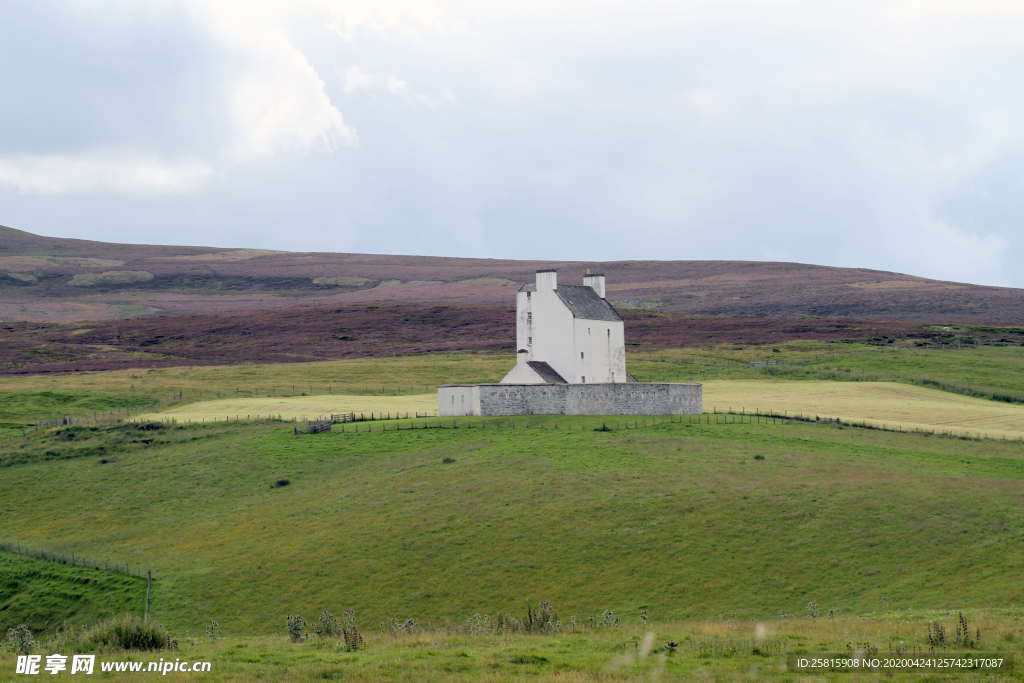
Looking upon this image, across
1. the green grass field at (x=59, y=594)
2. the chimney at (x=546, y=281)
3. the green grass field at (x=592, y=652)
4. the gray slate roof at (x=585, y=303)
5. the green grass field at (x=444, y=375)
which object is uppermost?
the chimney at (x=546, y=281)

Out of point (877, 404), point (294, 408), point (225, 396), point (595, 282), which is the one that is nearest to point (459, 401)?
point (294, 408)

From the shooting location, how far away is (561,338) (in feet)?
231

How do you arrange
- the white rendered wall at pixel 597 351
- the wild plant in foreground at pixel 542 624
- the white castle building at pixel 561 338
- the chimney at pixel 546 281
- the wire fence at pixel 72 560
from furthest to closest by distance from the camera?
the chimney at pixel 546 281, the white rendered wall at pixel 597 351, the white castle building at pixel 561 338, the wire fence at pixel 72 560, the wild plant in foreground at pixel 542 624

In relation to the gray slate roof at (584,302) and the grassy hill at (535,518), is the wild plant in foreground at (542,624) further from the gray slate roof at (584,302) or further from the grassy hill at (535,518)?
the gray slate roof at (584,302)

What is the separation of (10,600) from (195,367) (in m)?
63.9

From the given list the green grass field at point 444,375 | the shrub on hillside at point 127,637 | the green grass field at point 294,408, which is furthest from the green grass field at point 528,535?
the green grass field at point 444,375

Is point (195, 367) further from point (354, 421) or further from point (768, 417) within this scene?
point (768, 417)

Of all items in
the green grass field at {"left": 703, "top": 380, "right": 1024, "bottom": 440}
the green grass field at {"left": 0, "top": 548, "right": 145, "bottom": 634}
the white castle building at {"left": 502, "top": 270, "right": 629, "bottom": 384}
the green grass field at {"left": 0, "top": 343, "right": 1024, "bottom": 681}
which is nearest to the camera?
the green grass field at {"left": 0, "top": 343, "right": 1024, "bottom": 681}

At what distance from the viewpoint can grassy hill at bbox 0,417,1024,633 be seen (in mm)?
37094

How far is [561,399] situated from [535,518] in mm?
22220

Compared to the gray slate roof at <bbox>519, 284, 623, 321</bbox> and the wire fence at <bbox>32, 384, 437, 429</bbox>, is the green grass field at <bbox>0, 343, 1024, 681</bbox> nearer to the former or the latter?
the wire fence at <bbox>32, 384, 437, 429</bbox>

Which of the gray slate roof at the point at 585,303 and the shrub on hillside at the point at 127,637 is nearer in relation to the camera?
the shrub on hillside at the point at 127,637

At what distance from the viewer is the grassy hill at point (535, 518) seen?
37.1 meters

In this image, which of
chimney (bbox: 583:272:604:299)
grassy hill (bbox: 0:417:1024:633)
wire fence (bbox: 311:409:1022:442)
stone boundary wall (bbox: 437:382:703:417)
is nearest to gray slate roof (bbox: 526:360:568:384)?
stone boundary wall (bbox: 437:382:703:417)
